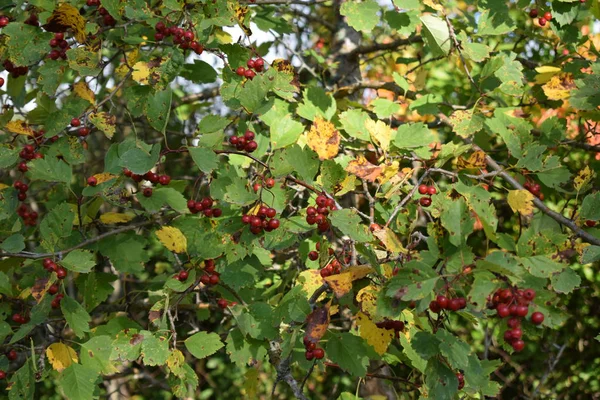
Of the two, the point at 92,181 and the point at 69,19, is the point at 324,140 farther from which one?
the point at 69,19

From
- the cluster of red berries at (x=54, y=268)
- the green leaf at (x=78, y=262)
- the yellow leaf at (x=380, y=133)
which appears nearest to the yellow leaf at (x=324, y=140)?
the yellow leaf at (x=380, y=133)

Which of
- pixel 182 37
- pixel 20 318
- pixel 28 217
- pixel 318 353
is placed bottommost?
pixel 28 217

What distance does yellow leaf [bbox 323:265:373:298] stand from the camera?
152 centimetres

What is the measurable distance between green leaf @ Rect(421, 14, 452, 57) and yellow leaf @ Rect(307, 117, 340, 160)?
0.61 metres

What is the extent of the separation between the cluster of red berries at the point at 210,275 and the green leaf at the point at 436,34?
1.09 metres

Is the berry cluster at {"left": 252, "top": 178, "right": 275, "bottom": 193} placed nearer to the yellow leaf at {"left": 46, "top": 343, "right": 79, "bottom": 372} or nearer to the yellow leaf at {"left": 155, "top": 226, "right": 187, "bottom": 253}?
the yellow leaf at {"left": 155, "top": 226, "right": 187, "bottom": 253}

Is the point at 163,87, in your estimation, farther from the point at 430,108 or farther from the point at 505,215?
the point at 505,215

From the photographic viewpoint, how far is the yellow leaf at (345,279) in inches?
59.7

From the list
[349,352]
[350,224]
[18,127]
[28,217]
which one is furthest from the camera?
A: [28,217]

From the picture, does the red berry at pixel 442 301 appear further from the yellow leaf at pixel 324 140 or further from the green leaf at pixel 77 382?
the green leaf at pixel 77 382

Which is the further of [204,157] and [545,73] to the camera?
[545,73]

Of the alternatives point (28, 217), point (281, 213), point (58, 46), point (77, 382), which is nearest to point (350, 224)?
point (281, 213)

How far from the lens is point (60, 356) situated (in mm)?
2000

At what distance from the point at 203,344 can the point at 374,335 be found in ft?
1.82
